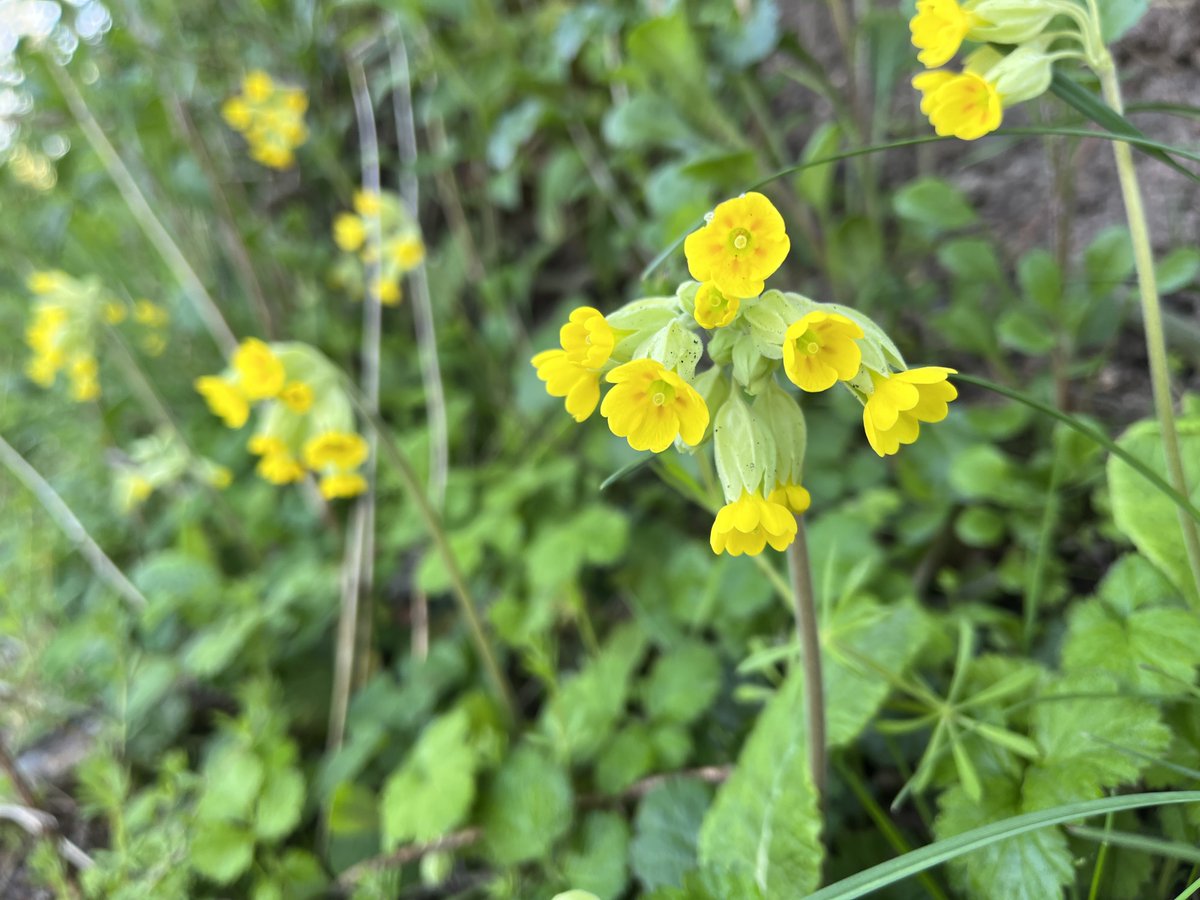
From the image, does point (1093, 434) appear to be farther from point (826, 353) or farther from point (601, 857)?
point (601, 857)

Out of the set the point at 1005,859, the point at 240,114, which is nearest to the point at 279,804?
the point at 1005,859

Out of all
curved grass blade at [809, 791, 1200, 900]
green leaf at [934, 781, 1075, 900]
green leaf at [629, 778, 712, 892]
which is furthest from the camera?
green leaf at [629, 778, 712, 892]

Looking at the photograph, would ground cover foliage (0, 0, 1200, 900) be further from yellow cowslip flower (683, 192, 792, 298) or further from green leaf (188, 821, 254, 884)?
yellow cowslip flower (683, 192, 792, 298)

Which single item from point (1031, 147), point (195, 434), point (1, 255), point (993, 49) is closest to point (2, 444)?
point (195, 434)

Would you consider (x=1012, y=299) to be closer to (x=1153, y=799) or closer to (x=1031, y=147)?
(x=1031, y=147)

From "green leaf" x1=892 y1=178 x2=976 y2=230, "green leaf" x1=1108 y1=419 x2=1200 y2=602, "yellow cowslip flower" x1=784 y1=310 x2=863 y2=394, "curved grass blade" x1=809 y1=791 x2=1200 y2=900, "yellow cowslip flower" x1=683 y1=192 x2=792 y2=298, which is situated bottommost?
"green leaf" x1=1108 y1=419 x2=1200 y2=602

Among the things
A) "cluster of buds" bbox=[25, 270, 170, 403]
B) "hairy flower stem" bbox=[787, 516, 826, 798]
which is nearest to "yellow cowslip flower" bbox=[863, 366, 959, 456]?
"hairy flower stem" bbox=[787, 516, 826, 798]

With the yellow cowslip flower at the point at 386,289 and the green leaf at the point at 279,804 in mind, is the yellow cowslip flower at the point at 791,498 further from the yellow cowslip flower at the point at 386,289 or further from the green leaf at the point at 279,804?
the yellow cowslip flower at the point at 386,289
